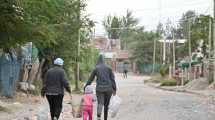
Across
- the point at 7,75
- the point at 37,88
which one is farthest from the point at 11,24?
the point at 37,88

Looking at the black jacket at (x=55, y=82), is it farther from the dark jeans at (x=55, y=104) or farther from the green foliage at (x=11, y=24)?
the green foliage at (x=11, y=24)

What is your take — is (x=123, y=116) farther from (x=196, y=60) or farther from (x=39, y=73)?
(x=196, y=60)

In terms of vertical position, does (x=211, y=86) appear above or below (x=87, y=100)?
below

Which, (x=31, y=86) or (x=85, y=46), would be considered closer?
(x=31, y=86)

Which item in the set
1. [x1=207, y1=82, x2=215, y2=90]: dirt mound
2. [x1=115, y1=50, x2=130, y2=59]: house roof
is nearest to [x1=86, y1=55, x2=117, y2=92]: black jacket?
[x1=207, y1=82, x2=215, y2=90]: dirt mound

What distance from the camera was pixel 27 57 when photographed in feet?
98.8

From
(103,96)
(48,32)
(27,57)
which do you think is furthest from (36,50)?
(103,96)

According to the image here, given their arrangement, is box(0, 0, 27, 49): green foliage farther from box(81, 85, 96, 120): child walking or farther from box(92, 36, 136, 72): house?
box(92, 36, 136, 72): house

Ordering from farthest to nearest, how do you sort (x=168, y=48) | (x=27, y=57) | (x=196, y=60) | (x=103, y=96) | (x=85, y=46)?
(x=168, y=48), (x=196, y=60), (x=85, y=46), (x=27, y=57), (x=103, y=96)

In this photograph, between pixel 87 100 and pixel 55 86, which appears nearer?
pixel 55 86

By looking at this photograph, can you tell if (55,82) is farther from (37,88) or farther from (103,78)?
(37,88)

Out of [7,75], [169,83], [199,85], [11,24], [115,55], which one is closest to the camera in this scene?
[11,24]

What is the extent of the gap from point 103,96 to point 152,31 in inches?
4566

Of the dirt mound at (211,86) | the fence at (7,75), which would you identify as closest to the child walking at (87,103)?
the fence at (7,75)
